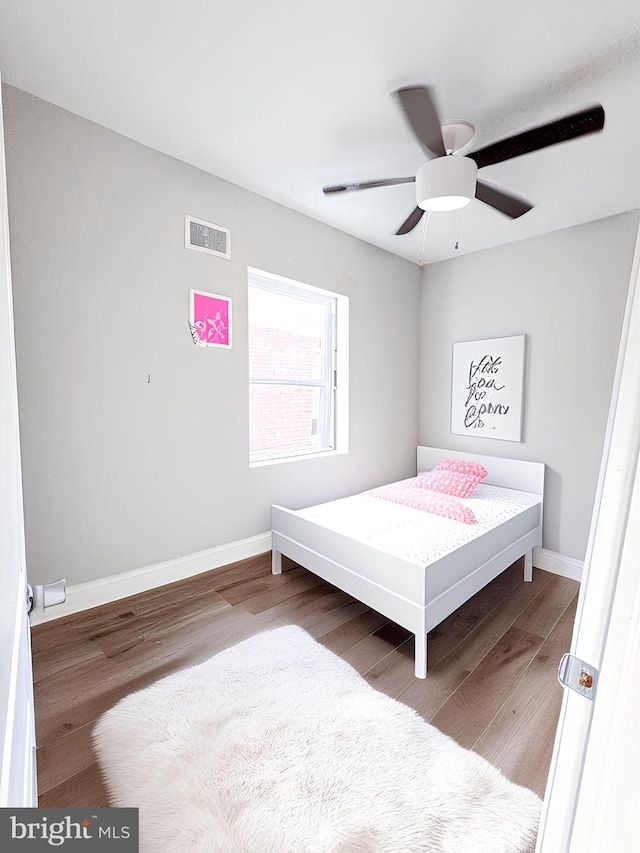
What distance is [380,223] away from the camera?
2.88 metres

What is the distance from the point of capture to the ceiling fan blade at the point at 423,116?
1.40 m

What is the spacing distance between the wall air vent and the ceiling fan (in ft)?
2.44

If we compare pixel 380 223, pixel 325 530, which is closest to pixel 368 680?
pixel 325 530

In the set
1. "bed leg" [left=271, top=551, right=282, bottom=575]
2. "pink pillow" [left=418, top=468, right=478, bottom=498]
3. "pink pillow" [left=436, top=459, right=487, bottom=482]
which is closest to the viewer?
"bed leg" [left=271, top=551, right=282, bottom=575]

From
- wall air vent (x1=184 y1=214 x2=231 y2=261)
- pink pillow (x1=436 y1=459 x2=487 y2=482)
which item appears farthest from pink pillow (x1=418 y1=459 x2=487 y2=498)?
wall air vent (x1=184 y1=214 x2=231 y2=261)

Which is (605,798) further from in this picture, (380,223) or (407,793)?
(380,223)

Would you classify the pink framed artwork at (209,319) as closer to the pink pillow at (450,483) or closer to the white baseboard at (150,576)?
the white baseboard at (150,576)

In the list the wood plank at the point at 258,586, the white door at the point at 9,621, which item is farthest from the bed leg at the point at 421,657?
the white door at the point at 9,621

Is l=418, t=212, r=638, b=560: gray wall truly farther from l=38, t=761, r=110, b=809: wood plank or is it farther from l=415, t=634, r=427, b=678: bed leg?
l=38, t=761, r=110, b=809: wood plank

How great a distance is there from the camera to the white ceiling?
1365 mm

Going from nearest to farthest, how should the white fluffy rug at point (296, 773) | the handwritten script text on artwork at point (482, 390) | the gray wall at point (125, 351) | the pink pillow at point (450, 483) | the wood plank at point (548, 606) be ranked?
the white fluffy rug at point (296, 773)
the gray wall at point (125, 351)
the wood plank at point (548, 606)
the pink pillow at point (450, 483)
the handwritten script text on artwork at point (482, 390)

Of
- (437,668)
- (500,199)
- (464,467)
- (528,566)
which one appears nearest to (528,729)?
(437,668)

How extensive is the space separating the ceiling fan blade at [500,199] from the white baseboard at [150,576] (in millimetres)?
2424

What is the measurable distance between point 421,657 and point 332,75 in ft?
8.03
